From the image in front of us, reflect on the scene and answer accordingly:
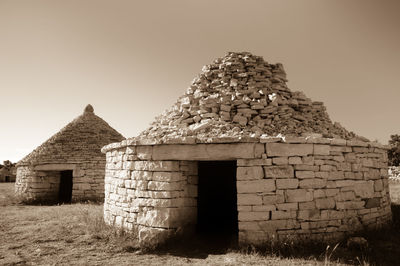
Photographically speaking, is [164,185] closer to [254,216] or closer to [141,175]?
[141,175]

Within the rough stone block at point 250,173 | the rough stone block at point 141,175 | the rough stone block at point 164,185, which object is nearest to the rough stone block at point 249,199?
the rough stone block at point 250,173

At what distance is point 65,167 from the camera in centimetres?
1163

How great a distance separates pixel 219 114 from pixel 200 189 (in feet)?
8.13

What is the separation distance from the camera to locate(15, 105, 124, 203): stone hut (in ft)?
37.9

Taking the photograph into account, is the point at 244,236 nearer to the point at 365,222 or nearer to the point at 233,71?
the point at 365,222

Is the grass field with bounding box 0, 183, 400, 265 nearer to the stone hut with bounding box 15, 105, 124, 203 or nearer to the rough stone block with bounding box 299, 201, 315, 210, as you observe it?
the rough stone block with bounding box 299, 201, 315, 210

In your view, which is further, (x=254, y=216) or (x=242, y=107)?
(x=242, y=107)

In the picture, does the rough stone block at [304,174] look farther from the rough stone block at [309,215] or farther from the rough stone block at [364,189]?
the rough stone block at [364,189]

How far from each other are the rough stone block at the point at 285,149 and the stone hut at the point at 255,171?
0.02 metres

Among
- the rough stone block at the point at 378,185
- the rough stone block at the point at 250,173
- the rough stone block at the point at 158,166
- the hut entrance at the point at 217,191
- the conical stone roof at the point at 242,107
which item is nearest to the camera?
the rough stone block at the point at 250,173

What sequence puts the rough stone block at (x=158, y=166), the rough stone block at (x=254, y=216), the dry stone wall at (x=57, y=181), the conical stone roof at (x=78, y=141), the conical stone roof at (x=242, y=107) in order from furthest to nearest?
the conical stone roof at (x=78, y=141), the dry stone wall at (x=57, y=181), the conical stone roof at (x=242, y=107), the rough stone block at (x=158, y=166), the rough stone block at (x=254, y=216)

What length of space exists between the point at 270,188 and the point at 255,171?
0.37m

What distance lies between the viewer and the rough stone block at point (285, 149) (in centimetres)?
461

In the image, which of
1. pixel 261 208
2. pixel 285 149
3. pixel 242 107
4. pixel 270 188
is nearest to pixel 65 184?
pixel 242 107
